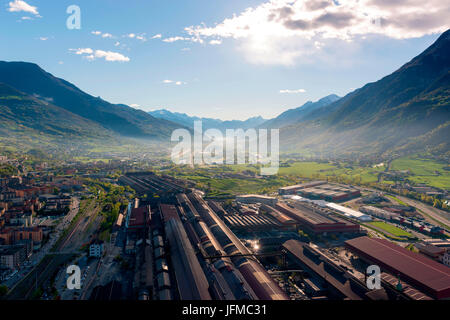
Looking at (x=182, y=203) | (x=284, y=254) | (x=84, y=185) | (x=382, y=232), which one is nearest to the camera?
(x=284, y=254)

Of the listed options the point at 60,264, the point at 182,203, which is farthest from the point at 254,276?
the point at 182,203

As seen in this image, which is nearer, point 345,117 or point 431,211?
point 431,211

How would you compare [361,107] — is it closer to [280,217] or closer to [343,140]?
[343,140]

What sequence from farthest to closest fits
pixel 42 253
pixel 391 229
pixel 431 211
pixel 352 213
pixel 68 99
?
pixel 68 99 < pixel 431 211 < pixel 352 213 < pixel 391 229 < pixel 42 253

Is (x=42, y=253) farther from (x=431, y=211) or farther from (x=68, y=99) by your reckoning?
(x=68, y=99)

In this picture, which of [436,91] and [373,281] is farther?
[436,91]

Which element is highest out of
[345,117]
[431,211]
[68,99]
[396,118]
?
[68,99]

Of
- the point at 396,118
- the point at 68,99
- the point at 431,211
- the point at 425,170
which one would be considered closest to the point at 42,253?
the point at 431,211
